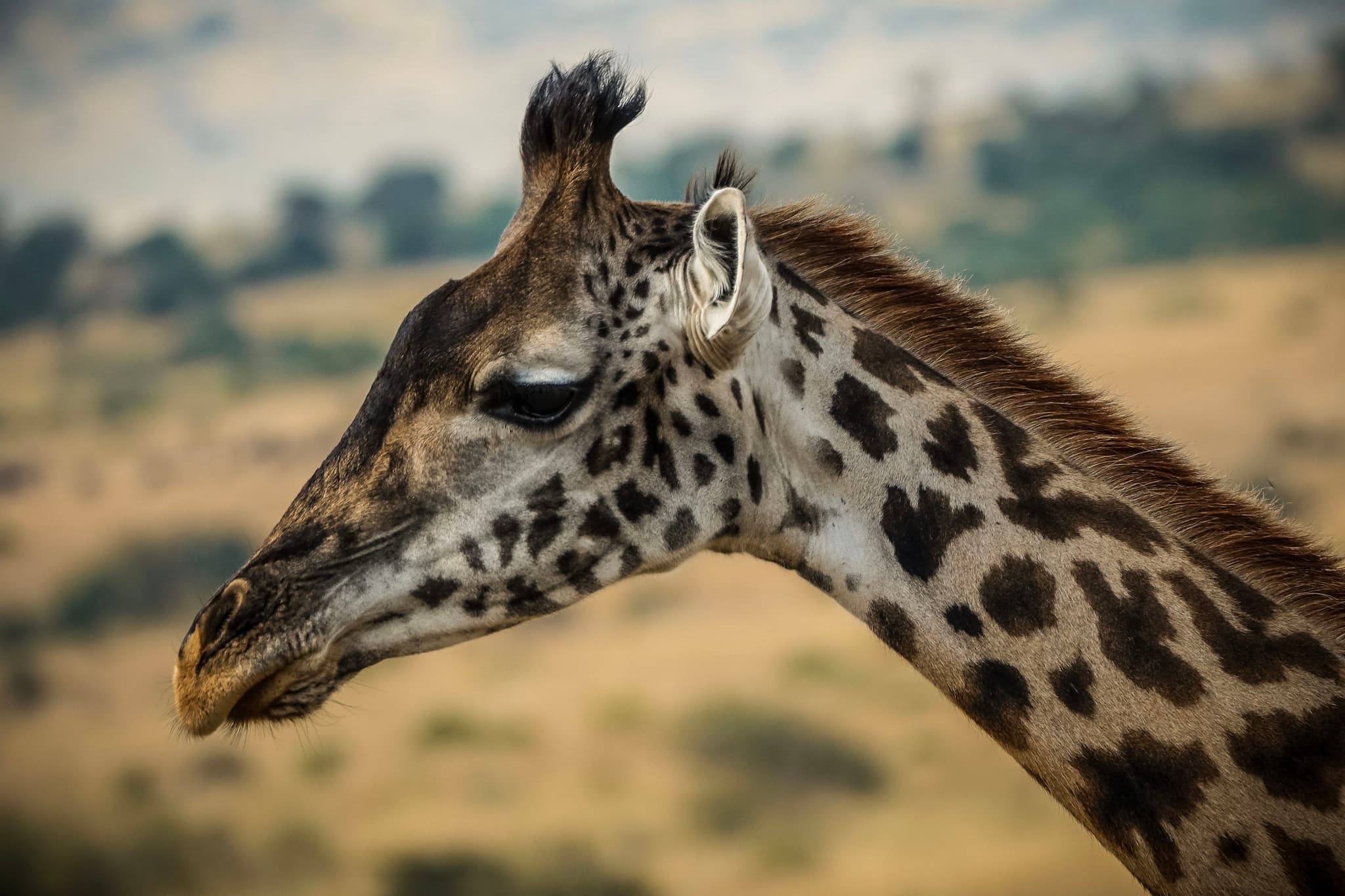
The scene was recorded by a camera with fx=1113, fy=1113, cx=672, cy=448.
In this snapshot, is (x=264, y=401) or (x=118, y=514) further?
(x=264, y=401)

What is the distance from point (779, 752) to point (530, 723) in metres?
4.61

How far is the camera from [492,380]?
3.39 meters

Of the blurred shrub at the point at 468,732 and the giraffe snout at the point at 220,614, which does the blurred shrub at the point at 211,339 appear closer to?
the blurred shrub at the point at 468,732

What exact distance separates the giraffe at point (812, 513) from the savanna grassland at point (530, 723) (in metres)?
0.63

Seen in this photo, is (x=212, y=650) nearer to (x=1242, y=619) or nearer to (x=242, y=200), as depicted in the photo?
(x=1242, y=619)

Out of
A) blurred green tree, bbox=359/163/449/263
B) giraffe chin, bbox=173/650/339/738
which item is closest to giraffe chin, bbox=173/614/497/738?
giraffe chin, bbox=173/650/339/738

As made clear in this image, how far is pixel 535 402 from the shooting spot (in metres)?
3.41

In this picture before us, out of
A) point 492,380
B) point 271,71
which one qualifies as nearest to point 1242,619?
point 492,380

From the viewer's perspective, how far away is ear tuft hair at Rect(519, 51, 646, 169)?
154 inches

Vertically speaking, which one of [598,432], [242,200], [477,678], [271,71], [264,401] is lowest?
[477,678]

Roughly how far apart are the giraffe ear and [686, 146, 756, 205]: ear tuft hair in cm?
56

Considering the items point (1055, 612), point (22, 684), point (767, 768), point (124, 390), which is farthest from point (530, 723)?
point (124, 390)

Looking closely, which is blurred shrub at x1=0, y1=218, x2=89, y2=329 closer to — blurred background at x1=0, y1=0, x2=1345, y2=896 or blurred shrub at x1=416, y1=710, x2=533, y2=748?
blurred background at x1=0, y1=0, x2=1345, y2=896

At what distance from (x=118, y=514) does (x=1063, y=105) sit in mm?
49862
